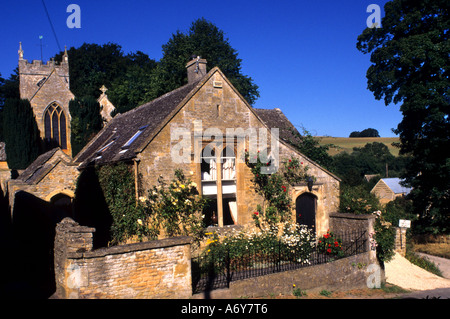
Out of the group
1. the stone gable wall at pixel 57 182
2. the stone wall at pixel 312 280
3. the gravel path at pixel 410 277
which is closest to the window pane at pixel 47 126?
the stone gable wall at pixel 57 182

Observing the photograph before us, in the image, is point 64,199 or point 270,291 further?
point 64,199

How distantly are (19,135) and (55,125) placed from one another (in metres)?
5.03

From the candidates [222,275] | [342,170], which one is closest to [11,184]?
[222,275]

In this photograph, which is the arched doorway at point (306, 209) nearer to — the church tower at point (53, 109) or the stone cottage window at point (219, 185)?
the stone cottage window at point (219, 185)

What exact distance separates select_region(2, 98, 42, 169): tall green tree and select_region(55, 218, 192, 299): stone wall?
2655cm

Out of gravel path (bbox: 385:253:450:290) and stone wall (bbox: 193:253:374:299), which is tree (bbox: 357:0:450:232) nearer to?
gravel path (bbox: 385:253:450:290)

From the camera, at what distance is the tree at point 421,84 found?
68.6 ft

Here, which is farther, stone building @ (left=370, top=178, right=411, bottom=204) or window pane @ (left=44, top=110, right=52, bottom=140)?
stone building @ (left=370, top=178, right=411, bottom=204)

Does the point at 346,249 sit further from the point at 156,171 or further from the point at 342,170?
the point at 342,170

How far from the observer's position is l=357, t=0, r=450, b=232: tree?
20.9 m

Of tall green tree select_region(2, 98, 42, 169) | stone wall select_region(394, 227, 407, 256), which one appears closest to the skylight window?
stone wall select_region(394, 227, 407, 256)

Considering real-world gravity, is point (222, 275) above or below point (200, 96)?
below

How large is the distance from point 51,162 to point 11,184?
2.37 metres

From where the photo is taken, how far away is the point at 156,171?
38.8ft
